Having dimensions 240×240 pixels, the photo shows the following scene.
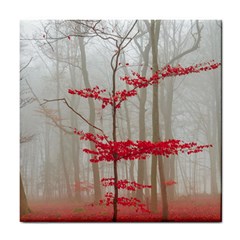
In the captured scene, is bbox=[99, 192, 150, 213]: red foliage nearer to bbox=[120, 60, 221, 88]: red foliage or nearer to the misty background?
the misty background

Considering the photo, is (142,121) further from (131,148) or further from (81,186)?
(81,186)

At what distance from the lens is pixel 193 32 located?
16.7 ft

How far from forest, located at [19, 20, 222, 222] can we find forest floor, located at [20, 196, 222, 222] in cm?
1

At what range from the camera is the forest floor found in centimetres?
498

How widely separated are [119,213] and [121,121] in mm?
1146

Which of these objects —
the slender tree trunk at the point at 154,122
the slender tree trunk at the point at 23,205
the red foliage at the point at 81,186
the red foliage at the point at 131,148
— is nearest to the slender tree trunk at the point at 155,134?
the slender tree trunk at the point at 154,122

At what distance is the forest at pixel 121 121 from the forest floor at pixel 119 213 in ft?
0.04

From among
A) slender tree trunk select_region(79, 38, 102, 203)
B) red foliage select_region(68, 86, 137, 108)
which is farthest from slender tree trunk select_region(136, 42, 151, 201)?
slender tree trunk select_region(79, 38, 102, 203)

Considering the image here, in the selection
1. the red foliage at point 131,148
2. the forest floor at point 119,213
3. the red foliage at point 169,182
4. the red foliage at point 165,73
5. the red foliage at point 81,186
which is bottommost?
the forest floor at point 119,213

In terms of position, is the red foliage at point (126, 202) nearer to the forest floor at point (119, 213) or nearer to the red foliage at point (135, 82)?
the forest floor at point (119, 213)

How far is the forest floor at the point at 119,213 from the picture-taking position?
16.4ft

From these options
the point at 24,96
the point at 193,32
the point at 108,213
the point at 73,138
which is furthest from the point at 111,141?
the point at 193,32

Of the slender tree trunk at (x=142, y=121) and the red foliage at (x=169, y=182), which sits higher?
the slender tree trunk at (x=142, y=121)

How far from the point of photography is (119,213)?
5000mm
